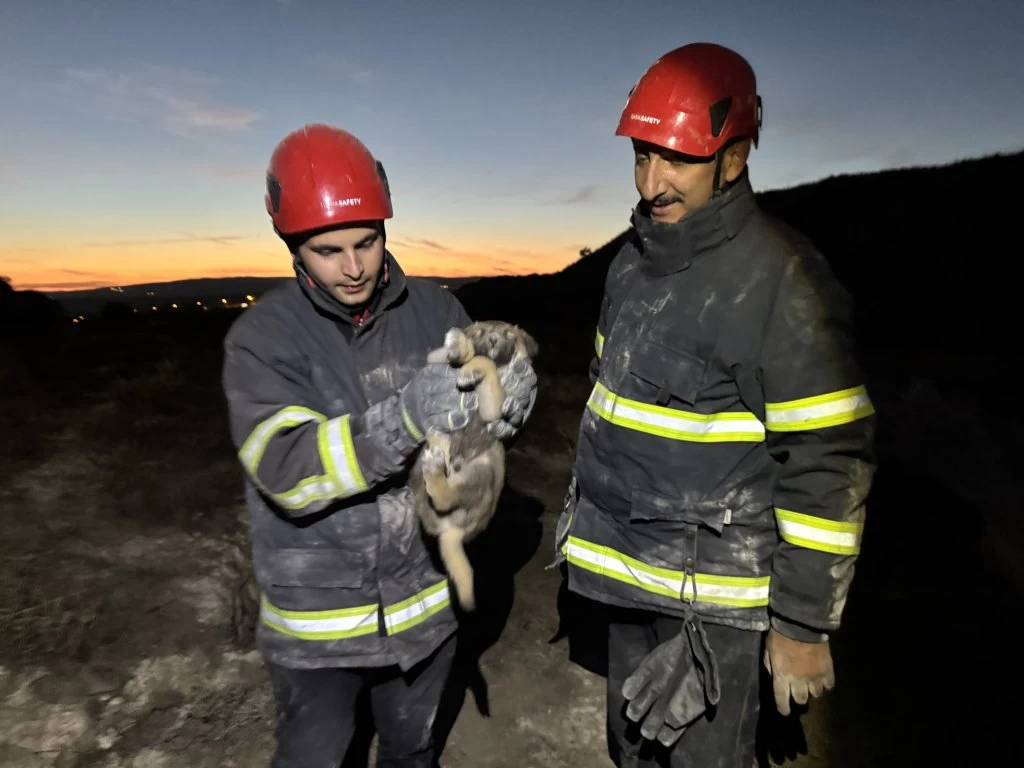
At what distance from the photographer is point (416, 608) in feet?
6.75

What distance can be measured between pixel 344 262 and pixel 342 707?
59.7 inches

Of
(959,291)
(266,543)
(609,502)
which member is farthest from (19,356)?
(959,291)

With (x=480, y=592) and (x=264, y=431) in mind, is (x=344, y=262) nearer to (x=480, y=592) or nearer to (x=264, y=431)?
(x=264, y=431)

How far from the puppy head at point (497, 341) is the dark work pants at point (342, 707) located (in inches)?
45.8

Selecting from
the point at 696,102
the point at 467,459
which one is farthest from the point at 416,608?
the point at 696,102

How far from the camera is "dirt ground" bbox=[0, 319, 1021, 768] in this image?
3.05 meters

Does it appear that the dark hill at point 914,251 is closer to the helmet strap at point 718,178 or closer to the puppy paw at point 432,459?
the helmet strap at point 718,178

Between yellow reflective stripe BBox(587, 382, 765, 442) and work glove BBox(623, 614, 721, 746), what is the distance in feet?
2.20

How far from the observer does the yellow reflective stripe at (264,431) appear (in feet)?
5.59

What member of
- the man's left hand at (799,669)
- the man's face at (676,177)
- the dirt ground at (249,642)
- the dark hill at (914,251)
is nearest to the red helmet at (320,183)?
the man's face at (676,177)

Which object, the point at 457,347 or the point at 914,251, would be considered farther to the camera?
the point at 914,251

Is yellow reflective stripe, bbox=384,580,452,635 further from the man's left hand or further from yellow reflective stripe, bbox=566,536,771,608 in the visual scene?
the man's left hand

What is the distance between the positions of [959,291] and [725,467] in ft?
37.0

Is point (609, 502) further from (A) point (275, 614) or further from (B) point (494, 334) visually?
(A) point (275, 614)
